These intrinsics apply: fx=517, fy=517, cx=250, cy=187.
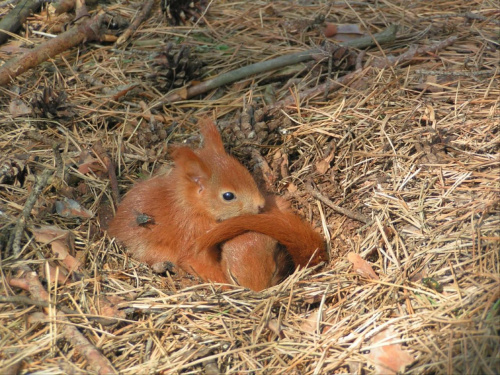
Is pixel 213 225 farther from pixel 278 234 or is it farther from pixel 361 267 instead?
pixel 361 267

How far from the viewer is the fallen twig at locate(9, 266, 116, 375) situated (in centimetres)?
213

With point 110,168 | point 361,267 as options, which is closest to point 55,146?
point 110,168

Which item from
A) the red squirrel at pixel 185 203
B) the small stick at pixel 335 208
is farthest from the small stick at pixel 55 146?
the small stick at pixel 335 208

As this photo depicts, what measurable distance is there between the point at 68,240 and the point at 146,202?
0.60 m

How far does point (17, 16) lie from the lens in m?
4.12

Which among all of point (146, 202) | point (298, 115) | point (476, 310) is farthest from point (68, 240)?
point (476, 310)

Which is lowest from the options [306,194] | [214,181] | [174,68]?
[306,194]

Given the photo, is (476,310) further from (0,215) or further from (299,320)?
(0,215)

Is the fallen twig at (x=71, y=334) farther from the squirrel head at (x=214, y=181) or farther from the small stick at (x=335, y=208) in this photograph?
the small stick at (x=335, y=208)

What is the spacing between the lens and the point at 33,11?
4246mm

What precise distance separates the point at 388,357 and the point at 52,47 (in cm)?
319

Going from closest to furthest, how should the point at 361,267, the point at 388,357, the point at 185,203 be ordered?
the point at 388,357
the point at 361,267
the point at 185,203

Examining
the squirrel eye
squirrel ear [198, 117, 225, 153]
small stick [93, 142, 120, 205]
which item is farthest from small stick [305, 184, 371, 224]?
small stick [93, 142, 120, 205]

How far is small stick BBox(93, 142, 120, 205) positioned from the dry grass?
0.05 m
